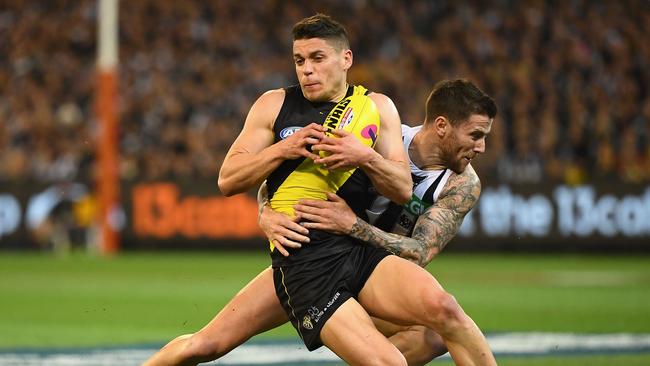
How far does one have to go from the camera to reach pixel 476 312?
1361 cm

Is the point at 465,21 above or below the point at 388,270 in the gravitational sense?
above

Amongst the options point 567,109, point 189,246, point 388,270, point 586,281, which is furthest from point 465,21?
point 388,270

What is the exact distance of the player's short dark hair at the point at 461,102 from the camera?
6.74m

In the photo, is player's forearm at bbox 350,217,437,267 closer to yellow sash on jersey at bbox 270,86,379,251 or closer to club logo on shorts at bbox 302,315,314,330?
yellow sash on jersey at bbox 270,86,379,251

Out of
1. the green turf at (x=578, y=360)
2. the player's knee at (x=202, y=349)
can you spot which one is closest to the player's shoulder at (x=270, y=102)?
the player's knee at (x=202, y=349)

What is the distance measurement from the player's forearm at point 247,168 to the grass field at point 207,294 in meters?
3.77

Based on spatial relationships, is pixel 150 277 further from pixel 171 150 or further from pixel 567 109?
pixel 567 109

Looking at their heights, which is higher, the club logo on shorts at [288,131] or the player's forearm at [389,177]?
the club logo on shorts at [288,131]

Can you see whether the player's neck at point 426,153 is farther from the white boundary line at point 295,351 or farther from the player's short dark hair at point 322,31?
the white boundary line at point 295,351

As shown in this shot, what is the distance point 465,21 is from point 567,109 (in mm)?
3694

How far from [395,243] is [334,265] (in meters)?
0.46

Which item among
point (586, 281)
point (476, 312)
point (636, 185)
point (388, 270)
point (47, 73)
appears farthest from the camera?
point (47, 73)

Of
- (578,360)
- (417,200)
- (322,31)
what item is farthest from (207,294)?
(322,31)

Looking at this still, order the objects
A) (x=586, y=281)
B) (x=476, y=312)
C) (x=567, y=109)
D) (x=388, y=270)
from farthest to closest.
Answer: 1. (x=567, y=109)
2. (x=586, y=281)
3. (x=476, y=312)
4. (x=388, y=270)
